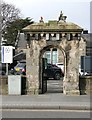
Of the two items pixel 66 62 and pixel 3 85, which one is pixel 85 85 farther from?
pixel 3 85

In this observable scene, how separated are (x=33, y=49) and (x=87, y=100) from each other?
411 centimetres

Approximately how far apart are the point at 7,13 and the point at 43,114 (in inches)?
2328

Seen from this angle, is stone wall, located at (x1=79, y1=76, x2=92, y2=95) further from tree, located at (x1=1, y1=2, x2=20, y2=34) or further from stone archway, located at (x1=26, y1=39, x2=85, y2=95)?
tree, located at (x1=1, y1=2, x2=20, y2=34)

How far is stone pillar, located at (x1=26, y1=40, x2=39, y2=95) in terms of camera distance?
1908 cm

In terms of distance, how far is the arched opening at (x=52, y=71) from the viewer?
19373 mm

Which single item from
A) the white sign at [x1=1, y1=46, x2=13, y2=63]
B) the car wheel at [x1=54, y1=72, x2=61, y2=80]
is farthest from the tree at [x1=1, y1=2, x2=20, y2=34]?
the white sign at [x1=1, y1=46, x2=13, y2=63]

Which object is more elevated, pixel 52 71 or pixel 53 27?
pixel 53 27

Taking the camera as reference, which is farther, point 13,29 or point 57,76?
point 13,29

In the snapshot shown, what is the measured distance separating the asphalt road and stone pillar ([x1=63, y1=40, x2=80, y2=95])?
4983mm

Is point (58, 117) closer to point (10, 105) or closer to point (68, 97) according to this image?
point (10, 105)

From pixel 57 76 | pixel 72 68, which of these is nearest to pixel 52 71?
pixel 57 76

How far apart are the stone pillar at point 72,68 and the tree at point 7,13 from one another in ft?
168

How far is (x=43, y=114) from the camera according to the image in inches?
513

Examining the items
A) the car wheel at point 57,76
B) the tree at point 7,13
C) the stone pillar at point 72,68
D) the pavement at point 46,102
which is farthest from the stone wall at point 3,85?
the tree at point 7,13
